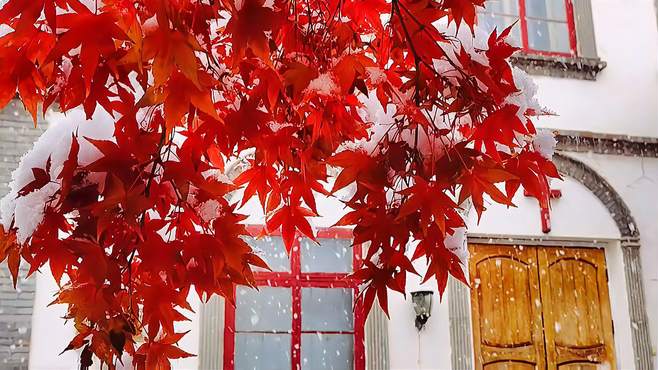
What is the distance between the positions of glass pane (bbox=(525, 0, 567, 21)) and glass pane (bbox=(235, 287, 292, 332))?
3573mm

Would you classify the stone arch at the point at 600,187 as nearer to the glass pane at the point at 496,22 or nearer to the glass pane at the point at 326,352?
the glass pane at the point at 496,22

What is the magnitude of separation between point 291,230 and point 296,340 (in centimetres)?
342

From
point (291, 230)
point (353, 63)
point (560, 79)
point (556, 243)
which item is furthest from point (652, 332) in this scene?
point (353, 63)

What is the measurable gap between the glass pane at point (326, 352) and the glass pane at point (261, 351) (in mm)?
147

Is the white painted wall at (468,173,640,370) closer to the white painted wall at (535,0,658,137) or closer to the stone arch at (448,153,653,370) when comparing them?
the stone arch at (448,153,653,370)

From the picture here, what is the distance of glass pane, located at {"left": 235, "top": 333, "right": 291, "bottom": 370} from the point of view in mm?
5855

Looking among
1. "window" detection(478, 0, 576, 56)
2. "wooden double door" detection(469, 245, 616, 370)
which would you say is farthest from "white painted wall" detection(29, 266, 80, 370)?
"window" detection(478, 0, 576, 56)

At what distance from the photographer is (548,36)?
729cm

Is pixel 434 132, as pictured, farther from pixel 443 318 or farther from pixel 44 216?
pixel 443 318

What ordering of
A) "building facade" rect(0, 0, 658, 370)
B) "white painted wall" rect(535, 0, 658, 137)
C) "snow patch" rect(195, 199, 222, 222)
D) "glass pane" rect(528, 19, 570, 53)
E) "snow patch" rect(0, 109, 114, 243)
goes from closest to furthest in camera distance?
1. "snow patch" rect(0, 109, 114, 243)
2. "snow patch" rect(195, 199, 222, 222)
3. "building facade" rect(0, 0, 658, 370)
4. "white painted wall" rect(535, 0, 658, 137)
5. "glass pane" rect(528, 19, 570, 53)

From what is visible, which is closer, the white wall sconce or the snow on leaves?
the snow on leaves

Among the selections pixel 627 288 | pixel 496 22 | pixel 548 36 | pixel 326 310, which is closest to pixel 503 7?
pixel 496 22

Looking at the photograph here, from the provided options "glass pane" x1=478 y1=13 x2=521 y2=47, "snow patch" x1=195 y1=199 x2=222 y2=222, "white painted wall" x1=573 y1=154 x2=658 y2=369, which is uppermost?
"glass pane" x1=478 y1=13 x2=521 y2=47

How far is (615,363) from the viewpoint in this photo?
642 centimetres
